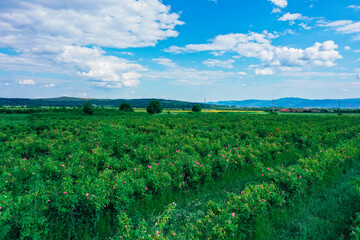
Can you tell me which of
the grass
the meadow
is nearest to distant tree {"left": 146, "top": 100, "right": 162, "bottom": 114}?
the meadow

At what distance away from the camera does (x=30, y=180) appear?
7.11m

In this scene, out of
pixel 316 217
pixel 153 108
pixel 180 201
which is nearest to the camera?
pixel 316 217

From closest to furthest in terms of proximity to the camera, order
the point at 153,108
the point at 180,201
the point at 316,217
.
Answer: the point at 316,217, the point at 180,201, the point at 153,108

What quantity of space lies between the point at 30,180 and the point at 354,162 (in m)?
14.9

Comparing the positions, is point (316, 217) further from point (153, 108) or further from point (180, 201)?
point (153, 108)

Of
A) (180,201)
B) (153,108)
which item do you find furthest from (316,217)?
(153,108)

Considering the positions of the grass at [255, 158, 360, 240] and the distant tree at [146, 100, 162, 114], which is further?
the distant tree at [146, 100, 162, 114]

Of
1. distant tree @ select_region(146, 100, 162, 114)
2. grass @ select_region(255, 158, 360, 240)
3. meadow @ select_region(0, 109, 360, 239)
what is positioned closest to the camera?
meadow @ select_region(0, 109, 360, 239)

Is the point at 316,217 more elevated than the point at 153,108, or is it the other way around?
the point at 153,108

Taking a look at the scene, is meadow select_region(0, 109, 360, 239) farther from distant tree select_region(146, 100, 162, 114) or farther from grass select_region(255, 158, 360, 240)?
distant tree select_region(146, 100, 162, 114)

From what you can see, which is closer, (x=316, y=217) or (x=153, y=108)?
(x=316, y=217)

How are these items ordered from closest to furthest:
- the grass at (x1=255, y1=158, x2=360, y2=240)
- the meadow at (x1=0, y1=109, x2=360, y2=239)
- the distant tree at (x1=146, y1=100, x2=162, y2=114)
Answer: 1. the meadow at (x1=0, y1=109, x2=360, y2=239)
2. the grass at (x1=255, y1=158, x2=360, y2=240)
3. the distant tree at (x1=146, y1=100, x2=162, y2=114)

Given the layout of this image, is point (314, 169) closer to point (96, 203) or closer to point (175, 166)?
point (175, 166)

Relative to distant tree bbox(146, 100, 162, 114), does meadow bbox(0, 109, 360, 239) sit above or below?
below
